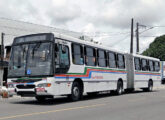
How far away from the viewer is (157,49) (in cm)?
7006

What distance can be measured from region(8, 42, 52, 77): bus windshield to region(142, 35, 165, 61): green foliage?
57350 millimetres

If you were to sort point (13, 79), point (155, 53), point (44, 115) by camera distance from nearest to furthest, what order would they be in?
point (44, 115)
point (13, 79)
point (155, 53)

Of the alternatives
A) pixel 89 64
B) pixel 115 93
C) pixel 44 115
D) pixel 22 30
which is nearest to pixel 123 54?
pixel 115 93

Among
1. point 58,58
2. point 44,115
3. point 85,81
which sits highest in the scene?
point 58,58

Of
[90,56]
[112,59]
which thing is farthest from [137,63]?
[90,56]

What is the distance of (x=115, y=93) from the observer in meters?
21.5

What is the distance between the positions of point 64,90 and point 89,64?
311cm

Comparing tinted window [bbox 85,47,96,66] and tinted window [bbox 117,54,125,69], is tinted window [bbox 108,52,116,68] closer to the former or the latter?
tinted window [bbox 117,54,125,69]

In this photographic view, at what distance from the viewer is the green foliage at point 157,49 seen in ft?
224

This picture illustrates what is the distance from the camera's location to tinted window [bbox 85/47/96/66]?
1640 cm

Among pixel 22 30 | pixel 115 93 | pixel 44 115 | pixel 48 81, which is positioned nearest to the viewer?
pixel 44 115

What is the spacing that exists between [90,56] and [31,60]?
431 centimetres

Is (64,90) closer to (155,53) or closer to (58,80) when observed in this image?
(58,80)

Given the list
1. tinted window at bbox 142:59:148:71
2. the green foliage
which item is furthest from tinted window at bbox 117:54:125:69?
the green foliage
